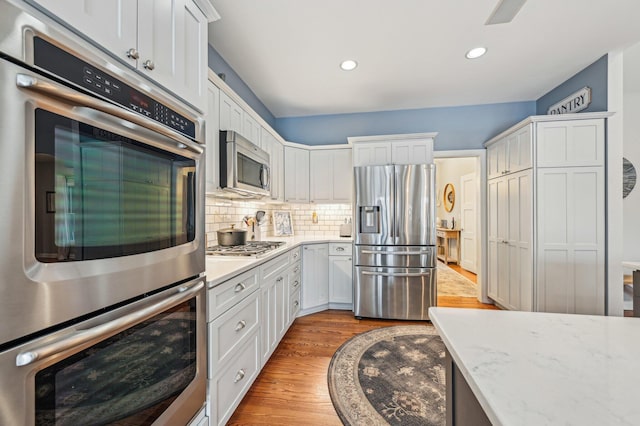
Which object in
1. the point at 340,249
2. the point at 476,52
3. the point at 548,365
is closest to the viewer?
the point at 548,365

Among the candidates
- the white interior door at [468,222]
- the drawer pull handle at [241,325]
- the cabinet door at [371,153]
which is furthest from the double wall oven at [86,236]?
the white interior door at [468,222]

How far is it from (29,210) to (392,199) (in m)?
2.97

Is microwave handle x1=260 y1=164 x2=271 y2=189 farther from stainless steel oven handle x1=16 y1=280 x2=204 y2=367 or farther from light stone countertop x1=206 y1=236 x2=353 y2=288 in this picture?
stainless steel oven handle x1=16 y1=280 x2=204 y2=367

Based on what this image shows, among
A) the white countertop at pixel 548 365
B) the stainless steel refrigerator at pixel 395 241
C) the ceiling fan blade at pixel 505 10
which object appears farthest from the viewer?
the stainless steel refrigerator at pixel 395 241

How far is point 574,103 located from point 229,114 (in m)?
3.77

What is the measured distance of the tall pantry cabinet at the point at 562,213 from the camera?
2.69 metres

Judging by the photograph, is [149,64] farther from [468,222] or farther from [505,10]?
[468,222]

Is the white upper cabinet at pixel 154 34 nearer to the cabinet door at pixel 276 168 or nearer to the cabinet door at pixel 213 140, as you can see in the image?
the cabinet door at pixel 213 140

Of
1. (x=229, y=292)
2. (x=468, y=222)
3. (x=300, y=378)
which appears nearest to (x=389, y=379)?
(x=300, y=378)

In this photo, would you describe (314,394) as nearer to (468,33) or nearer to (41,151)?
(41,151)

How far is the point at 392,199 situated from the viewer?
315 cm

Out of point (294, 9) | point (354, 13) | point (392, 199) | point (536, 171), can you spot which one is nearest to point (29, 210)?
point (294, 9)

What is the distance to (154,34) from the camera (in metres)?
1.00

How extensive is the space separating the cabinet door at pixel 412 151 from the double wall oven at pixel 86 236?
273 centimetres
